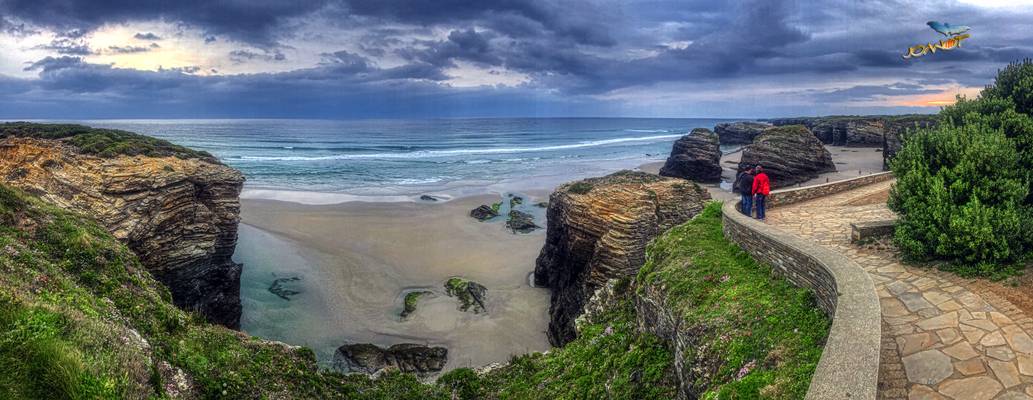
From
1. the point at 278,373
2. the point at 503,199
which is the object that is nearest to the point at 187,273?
the point at 278,373

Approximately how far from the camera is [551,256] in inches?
835

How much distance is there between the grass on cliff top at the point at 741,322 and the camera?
275 inches

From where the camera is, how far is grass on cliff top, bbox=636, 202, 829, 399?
6.99 meters

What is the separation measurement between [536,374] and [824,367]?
25.9 ft

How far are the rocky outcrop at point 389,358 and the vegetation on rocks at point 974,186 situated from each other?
42.1 ft

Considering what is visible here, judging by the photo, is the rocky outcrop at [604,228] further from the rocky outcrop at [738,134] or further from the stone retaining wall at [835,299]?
the rocky outcrop at [738,134]

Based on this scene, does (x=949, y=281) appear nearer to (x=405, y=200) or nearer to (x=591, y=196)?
(x=591, y=196)

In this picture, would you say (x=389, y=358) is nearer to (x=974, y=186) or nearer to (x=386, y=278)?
(x=386, y=278)

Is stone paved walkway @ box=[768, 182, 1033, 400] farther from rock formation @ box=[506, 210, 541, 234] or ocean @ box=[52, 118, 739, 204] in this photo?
ocean @ box=[52, 118, 739, 204]

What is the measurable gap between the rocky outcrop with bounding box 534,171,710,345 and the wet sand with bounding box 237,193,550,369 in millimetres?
1393

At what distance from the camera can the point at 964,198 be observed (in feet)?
32.6

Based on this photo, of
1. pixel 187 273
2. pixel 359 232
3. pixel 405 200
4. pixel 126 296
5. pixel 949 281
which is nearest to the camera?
pixel 949 281

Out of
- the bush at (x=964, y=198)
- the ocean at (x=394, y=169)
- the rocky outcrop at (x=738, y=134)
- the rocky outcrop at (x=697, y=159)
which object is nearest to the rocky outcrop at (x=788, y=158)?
the rocky outcrop at (x=697, y=159)

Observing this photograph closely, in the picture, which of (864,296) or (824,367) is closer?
(824,367)
